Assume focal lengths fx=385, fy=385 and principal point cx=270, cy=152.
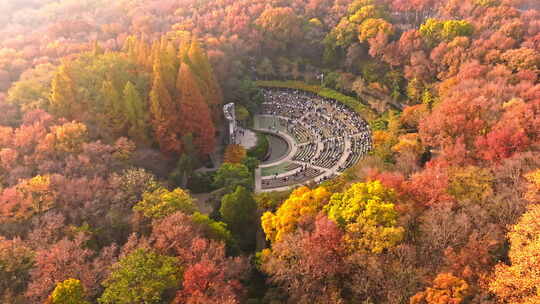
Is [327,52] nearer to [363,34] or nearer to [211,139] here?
[363,34]

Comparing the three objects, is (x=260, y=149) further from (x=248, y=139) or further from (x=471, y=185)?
(x=471, y=185)

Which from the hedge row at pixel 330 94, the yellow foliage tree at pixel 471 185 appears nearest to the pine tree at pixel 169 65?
the hedge row at pixel 330 94

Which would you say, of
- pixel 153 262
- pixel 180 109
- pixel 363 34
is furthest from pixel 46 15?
pixel 153 262

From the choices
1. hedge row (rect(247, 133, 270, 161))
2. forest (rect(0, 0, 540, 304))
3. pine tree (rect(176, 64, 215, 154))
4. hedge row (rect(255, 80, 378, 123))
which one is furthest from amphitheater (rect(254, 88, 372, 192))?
pine tree (rect(176, 64, 215, 154))

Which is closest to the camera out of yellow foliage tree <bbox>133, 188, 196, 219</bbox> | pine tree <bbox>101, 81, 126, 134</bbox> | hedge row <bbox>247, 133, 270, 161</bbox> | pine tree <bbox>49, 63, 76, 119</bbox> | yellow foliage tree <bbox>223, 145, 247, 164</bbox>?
yellow foliage tree <bbox>133, 188, 196, 219</bbox>

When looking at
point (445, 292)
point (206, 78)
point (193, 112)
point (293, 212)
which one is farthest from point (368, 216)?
point (206, 78)

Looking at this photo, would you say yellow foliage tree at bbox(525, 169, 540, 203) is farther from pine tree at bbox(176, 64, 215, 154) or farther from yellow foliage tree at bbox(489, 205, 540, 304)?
pine tree at bbox(176, 64, 215, 154)
